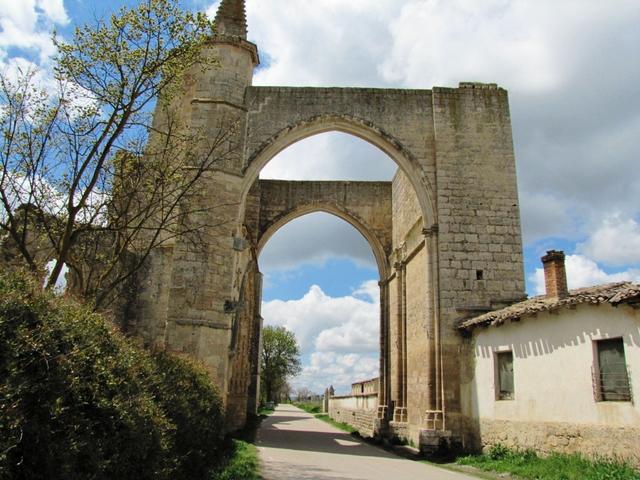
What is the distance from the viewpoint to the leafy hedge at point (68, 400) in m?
2.46

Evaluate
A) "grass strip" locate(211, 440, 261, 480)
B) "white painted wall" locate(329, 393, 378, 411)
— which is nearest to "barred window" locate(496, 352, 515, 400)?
"grass strip" locate(211, 440, 261, 480)

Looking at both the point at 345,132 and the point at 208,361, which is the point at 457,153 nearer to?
the point at 345,132

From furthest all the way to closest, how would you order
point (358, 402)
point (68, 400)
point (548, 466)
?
1. point (358, 402)
2. point (548, 466)
3. point (68, 400)

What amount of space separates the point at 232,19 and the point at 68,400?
1289 centimetres

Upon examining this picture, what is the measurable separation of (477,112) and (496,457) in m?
7.68

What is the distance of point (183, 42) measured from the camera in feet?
24.7

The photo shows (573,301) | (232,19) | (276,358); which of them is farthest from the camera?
(276,358)

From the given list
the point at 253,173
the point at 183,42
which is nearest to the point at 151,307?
the point at 253,173

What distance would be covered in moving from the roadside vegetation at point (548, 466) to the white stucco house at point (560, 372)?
0.16 meters

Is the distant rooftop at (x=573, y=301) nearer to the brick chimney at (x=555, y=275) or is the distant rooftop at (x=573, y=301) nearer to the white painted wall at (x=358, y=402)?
the brick chimney at (x=555, y=275)

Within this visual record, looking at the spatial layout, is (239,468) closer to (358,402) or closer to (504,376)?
(504,376)

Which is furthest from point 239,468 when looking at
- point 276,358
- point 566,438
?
point 276,358

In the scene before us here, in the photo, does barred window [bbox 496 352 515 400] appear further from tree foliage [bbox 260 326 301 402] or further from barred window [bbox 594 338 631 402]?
tree foliage [bbox 260 326 301 402]

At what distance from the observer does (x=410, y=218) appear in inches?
602
